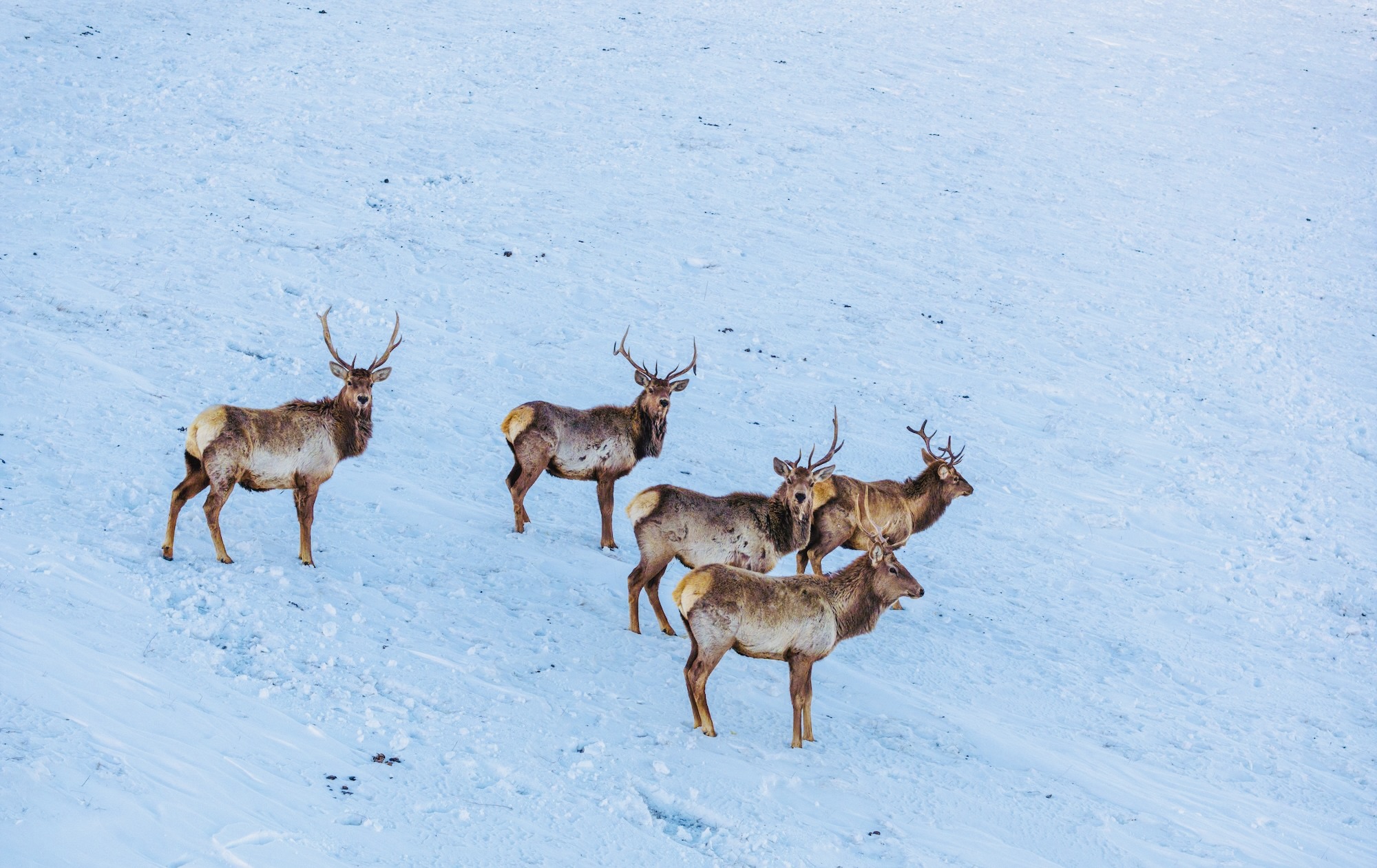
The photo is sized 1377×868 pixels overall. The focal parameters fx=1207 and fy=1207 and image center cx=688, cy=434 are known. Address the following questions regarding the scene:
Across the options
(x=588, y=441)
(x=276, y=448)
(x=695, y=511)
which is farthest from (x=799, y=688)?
(x=276, y=448)

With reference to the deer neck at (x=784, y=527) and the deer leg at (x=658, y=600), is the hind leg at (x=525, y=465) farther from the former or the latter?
the deer neck at (x=784, y=527)

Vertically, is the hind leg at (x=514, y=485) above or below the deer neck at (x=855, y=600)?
below

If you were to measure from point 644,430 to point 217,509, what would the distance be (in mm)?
4395

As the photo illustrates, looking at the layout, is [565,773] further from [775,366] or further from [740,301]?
[740,301]

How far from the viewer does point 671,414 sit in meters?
15.9

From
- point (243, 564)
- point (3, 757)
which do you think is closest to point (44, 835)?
point (3, 757)

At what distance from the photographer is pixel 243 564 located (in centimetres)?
991

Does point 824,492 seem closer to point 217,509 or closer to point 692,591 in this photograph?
point 692,591

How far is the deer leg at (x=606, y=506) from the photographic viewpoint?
39.7 feet

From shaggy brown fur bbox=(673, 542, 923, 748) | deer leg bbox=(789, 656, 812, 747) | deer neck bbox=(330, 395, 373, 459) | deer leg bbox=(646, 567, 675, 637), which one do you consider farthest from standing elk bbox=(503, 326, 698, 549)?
deer leg bbox=(789, 656, 812, 747)

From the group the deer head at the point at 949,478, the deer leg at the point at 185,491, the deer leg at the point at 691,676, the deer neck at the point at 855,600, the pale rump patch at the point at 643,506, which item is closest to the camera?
the deer leg at the point at 691,676

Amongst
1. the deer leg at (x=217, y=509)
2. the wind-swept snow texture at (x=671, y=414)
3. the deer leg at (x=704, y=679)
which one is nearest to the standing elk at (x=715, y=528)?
the wind-swept snow texture at (x=671, y=414)

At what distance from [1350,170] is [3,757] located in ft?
98.2

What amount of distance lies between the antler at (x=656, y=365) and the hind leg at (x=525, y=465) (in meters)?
1.19
